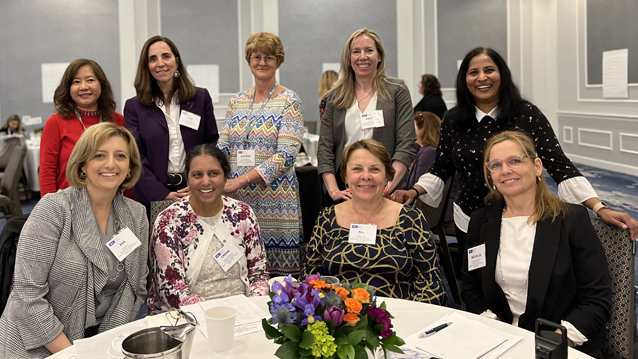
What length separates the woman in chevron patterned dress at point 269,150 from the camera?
2.73 meters

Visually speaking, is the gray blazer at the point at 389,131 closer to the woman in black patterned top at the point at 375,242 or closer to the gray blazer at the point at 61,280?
the woman in black patterned top at the point at 375,242

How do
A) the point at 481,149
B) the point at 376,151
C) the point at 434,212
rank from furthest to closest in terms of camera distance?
1. the point at 434,212
2. the point at 481,149
3. the point at 376,151

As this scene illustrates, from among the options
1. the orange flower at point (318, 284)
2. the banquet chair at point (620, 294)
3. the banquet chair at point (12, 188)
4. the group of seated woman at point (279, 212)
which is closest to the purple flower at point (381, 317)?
the orange flower at point (318, 284)

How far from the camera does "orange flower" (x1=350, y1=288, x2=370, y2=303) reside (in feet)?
3.37

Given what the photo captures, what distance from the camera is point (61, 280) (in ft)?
5.74

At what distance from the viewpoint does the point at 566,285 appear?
70.6 inches

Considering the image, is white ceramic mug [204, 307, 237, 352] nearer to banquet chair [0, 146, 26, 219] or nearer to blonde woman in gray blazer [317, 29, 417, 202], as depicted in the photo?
blonde woman in gray blazer [317, 29, 417, 202]

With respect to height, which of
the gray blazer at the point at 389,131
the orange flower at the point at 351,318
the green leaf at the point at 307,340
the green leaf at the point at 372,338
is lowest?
the green leaf at the point at 372,338

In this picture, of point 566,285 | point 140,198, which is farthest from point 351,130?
point 566,285

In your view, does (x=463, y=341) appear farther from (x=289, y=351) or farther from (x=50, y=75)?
(x=50, y=75)

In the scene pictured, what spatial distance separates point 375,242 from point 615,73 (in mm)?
7891

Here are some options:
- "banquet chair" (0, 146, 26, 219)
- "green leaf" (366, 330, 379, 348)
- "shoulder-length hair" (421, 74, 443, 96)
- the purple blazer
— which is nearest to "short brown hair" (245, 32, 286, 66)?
the purple blazer

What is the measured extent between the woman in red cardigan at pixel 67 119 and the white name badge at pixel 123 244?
1.03 meters

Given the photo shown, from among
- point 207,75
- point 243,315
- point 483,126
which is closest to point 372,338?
point 243,315
